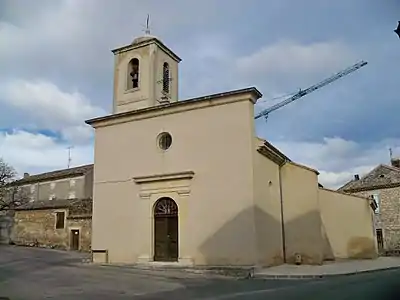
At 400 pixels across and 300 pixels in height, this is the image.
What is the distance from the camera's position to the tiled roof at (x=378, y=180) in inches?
1485

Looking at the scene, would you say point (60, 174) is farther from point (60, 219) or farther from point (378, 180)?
point (378, 180)

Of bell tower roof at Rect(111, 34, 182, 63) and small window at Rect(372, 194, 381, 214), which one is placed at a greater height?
bell tower roof at Rect(111, 34, 182, 63)

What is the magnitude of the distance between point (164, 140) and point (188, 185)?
95.4 inches

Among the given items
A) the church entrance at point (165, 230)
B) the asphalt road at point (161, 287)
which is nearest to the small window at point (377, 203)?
the church entrance at point (165, 230)

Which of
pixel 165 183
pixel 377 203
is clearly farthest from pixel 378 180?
pixel 165 183

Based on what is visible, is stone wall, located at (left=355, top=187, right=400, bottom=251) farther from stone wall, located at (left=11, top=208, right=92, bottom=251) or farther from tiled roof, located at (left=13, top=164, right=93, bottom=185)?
tiled roof, located at (left=13, top=164, right=93, bottom=185)

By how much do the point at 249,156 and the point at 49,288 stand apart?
8.28 m

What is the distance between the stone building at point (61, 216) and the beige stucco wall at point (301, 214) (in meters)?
14.0

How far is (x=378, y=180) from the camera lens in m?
39.0

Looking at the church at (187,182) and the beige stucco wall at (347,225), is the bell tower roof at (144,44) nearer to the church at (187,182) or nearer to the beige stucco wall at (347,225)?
the church at (187,182)

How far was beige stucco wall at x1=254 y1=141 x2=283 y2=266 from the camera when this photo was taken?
16062 millimetres

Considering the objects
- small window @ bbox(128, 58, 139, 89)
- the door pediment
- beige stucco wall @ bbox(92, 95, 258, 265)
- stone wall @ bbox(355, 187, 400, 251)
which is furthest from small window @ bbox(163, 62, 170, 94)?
stone wall @ bbox(355, 187, 400, 251)

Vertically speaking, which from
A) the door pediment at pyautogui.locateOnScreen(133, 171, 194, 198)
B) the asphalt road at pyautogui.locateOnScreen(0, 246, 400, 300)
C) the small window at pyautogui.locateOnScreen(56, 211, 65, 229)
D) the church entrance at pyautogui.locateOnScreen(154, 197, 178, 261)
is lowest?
the asphalt road at pyautogui.locateOnScreen(0, 246, 400, 300)

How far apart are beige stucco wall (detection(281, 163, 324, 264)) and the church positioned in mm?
47
